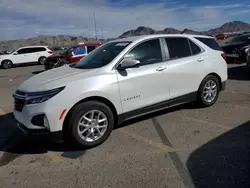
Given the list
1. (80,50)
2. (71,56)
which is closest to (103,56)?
(71,56)

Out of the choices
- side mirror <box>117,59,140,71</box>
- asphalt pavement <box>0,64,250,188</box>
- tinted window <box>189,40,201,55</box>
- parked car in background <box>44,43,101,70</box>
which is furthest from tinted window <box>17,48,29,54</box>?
side mirror <box>117,59,140,71</box>

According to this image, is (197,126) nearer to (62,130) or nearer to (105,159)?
(105,159)

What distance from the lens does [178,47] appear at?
5.26m

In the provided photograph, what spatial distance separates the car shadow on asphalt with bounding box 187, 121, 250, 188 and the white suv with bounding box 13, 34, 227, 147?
4.35ft

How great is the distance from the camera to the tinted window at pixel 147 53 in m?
4.60

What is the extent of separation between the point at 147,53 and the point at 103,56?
32.5 inches

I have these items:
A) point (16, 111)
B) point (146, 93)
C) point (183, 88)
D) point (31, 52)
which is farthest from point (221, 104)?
point (31, 52)

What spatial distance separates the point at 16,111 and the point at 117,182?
6.92 feet

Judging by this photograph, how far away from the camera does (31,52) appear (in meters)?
→ 21.3

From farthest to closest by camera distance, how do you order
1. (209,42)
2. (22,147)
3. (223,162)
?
(209,42)
(22,147)
(223,162)

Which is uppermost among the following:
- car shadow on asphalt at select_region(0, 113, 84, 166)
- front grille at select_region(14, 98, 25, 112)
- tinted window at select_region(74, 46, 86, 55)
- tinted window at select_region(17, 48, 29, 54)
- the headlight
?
tinted window at select_region(17, 48, 29, 54)

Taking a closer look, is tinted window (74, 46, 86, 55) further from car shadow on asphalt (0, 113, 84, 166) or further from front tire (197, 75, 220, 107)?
front tire (197, 75, 220, 107)

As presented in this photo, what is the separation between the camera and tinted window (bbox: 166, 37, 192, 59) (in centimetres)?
509

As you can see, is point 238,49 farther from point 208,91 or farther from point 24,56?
point 24,56
